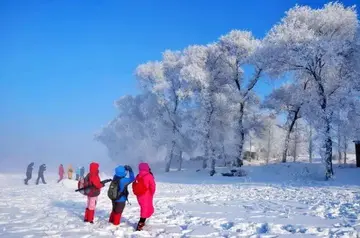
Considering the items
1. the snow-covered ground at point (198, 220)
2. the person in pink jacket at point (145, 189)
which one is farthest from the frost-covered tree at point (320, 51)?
the person in pink jacket at point (145, 189)

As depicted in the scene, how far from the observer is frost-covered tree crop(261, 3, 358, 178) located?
75.3ft

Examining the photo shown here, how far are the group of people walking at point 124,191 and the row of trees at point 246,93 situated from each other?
59.8 ft

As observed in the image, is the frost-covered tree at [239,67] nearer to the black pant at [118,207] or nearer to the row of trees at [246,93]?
the row of trees at [246,93]

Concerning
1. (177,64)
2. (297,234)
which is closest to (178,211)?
(297,234)

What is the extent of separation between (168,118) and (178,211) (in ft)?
102

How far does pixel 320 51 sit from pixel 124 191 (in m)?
19.3

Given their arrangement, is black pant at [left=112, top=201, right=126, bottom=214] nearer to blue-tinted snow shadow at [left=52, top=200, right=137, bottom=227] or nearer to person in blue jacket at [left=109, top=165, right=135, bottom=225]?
person in blue jacket at [left=109, top=165, right=135, bottom=225]

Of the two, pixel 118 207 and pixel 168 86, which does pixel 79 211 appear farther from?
pixel 168 86

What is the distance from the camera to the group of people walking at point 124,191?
27.1ft

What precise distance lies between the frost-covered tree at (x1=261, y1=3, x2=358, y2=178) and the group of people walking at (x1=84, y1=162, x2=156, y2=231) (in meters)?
18.2

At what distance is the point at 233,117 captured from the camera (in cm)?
3634

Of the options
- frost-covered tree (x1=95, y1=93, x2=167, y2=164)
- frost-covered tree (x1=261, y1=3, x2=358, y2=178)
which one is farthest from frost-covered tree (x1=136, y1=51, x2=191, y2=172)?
frost-covered tree (x1=261, y1=3, x2=358, y2=178)

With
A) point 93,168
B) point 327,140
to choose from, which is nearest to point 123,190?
point 93,168

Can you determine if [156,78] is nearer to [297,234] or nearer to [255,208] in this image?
[255,208]
